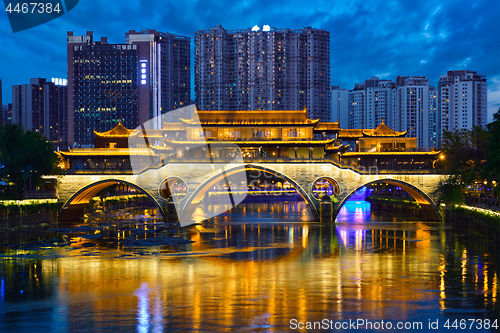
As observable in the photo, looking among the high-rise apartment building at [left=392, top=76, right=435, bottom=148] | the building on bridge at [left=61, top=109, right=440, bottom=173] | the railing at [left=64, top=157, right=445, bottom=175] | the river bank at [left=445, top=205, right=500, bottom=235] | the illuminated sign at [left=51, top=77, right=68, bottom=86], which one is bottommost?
the river bank at [left=445, top=205, right=500, bottom=235]

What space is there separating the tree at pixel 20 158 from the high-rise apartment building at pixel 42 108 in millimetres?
119181

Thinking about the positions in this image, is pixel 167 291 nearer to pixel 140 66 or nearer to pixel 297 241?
pixel 297 241

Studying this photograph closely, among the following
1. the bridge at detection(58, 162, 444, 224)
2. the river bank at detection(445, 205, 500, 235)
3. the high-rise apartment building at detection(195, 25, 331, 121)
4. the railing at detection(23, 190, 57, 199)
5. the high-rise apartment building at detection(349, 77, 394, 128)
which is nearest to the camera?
the river bank at detection(445, 205, 500, 235)

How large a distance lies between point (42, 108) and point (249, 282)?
165317mm

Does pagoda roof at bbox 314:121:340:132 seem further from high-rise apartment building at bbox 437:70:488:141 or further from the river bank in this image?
high-rise apartment building at bbox 437:70:488:141

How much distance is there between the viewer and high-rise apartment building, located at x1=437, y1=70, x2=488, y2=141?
145 metres

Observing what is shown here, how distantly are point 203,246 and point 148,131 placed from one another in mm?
42285

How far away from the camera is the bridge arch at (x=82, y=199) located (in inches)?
2072

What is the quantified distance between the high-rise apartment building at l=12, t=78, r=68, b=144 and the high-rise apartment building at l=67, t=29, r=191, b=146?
82.5 ft

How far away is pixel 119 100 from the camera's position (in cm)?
14362

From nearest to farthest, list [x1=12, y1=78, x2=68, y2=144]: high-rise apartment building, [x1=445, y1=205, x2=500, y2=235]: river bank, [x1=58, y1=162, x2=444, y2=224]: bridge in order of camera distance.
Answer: [x1=445, y1=205, x2=500, y2=235]: river bank < [x1=58, y1=162, x2=444, y2=224]: bridge < [x1=12, y1=78, x2=68, y2=144]: high-rise apartment building

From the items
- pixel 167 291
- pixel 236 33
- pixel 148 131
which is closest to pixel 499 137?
pixel 167 291

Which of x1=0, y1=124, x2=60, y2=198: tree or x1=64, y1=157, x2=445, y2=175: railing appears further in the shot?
x1=64, y1=157, x2=445, y2=175: railing

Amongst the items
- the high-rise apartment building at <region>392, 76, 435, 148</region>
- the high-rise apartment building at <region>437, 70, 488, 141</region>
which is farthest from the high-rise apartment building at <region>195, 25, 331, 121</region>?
the high-rise apartment building at <region>437, 70, 488, 141</region>
